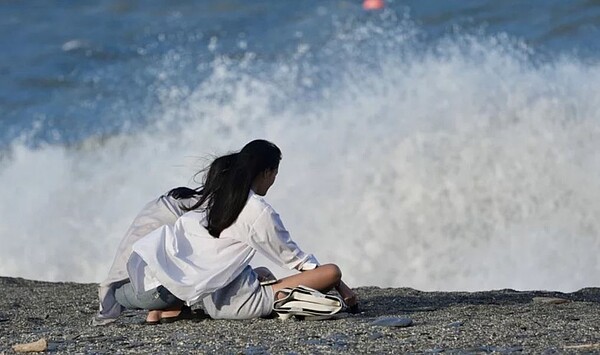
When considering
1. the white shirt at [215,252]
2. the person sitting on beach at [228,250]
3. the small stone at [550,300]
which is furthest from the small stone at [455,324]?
the small stone at [550,300]

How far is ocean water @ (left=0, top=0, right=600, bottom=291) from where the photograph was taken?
9.77 metres

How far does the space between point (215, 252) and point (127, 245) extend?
544mm

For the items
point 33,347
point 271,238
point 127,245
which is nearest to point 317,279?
point 271,238

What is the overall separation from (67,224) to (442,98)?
11.7ft

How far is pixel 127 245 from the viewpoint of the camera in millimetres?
6000

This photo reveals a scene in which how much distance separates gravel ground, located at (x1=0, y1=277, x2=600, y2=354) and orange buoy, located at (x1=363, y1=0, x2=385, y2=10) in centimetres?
756

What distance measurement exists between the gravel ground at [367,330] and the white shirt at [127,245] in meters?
0.09

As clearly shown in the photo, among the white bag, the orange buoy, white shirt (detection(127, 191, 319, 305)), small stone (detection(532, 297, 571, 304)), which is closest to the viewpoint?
the white bag

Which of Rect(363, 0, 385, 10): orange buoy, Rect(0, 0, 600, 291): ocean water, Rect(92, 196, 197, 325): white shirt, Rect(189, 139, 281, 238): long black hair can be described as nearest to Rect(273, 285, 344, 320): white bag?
Rect(189, 139, 281, 238): long black hair

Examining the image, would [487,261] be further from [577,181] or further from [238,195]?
[238,195]

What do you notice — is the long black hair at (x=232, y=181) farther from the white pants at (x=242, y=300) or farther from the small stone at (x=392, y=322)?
the small stone at (x=392, y=322)

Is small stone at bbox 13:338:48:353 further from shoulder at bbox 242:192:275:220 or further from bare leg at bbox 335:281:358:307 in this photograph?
bare leg at bbox 335:281:358:307

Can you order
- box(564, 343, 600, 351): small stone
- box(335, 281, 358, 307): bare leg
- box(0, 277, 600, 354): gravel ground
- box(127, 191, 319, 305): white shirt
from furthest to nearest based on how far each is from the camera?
1. box(335, 281, 358, 307): bare leg
2. box(127, 191, 319, 305): white shirt
3. box(0, 277, 600, 354): gravel ground
4. box(564, 343, 600, 351): small stone

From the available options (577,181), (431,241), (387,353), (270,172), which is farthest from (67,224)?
(387,353)
